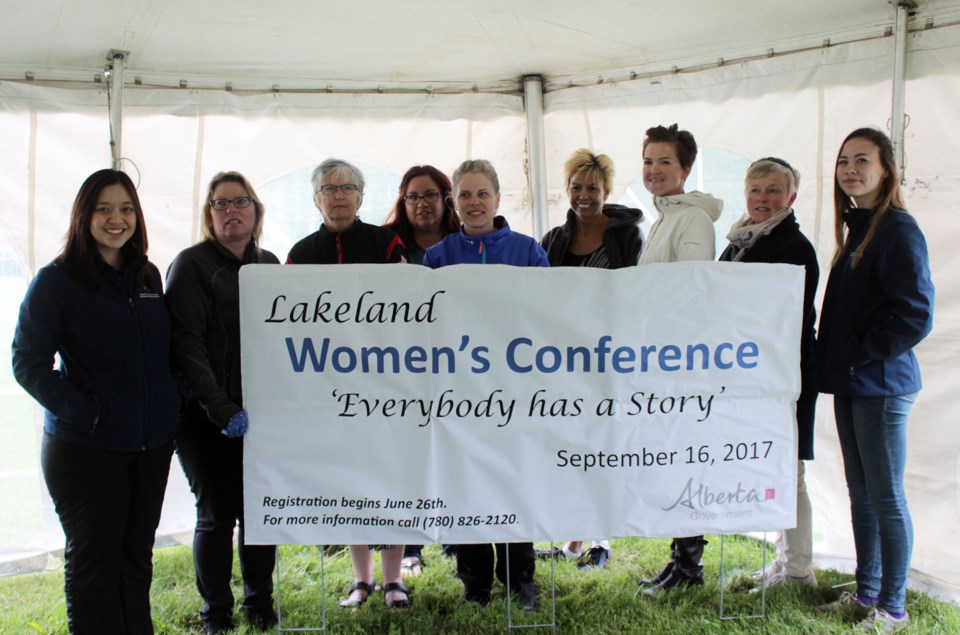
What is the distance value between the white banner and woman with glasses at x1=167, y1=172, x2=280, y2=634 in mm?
226

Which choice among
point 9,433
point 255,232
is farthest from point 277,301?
point 9,433

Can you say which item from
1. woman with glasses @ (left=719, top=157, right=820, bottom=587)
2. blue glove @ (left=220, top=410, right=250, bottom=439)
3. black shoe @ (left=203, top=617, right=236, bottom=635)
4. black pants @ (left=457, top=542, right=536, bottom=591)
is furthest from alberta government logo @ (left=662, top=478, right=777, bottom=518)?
black shoe @ (left=203, top=617, right=236, bottom=635)

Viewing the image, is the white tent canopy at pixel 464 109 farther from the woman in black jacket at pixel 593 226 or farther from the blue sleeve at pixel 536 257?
the blue sleeve at pixel 536 257

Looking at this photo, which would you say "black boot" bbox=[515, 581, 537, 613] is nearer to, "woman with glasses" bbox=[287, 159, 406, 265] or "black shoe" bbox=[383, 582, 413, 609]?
"black shoe" bbox=[383, 582, 413, 609]

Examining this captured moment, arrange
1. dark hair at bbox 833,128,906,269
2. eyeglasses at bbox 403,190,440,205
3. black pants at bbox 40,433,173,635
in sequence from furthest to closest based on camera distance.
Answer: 1. eyeglasses at bbox 403,190,440,205
2. dark hair at bbox 833,128,906,269
3. black pants at bbox 40,433,173,635

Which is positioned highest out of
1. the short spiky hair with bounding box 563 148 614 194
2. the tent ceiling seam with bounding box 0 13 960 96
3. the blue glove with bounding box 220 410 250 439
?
the tent ceiling seam with bounding box 0 13 960 96

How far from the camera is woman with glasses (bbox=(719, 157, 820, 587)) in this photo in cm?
303

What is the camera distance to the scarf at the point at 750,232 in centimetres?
304

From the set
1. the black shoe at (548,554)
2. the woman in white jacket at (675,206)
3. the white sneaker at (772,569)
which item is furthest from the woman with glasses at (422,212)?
the white sneaker at (772,569)

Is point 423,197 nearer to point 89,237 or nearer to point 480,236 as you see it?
point 480,236

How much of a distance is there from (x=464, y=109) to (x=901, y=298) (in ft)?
8.60

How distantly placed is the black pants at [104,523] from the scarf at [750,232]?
7.49 ft

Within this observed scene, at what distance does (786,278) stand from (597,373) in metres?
0.73

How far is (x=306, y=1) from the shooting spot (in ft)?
10.5
